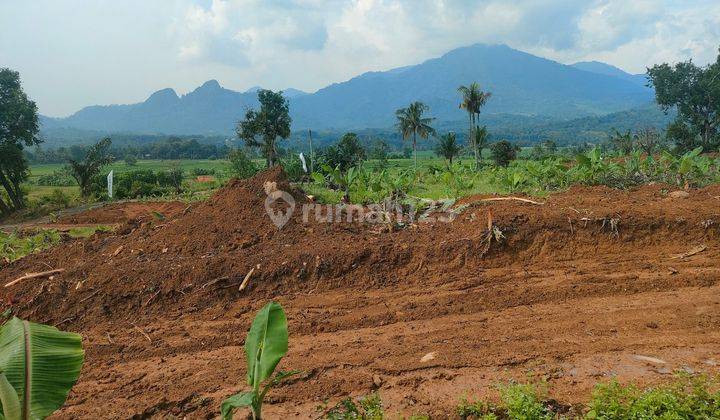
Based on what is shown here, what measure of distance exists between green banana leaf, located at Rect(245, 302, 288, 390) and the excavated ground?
53cm

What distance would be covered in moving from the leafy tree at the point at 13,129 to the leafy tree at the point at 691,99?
39.7 metres

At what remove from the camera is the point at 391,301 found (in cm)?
555

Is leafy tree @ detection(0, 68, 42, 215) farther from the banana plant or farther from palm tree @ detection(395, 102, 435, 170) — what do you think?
palm tree @ detection(395, 102, 435, 170)

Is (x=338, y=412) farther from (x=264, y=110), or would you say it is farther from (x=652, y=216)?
(x=264, y=110)

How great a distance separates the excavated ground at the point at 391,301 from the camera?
387 centimetres

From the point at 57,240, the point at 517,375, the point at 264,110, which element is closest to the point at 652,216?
the point at 517,375

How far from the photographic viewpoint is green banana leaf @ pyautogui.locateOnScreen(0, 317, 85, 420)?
100 inches

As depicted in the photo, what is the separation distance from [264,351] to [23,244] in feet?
33.2

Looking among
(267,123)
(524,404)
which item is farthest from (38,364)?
(267,123)

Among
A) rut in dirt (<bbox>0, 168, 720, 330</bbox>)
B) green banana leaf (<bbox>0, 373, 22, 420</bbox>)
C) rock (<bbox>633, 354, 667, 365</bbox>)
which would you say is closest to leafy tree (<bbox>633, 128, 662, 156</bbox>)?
rut in dirt (<bbox>0, 168, 720, 330</bbox>)

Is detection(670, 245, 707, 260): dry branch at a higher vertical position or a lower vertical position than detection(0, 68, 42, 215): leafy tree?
lower

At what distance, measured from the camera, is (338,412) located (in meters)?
3.41

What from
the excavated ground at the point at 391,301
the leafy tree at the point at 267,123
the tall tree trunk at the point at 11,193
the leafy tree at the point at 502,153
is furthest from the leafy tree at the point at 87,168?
the leafy tree at the point at 502,153

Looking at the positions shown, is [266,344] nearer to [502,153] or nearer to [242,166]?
[242,166]
